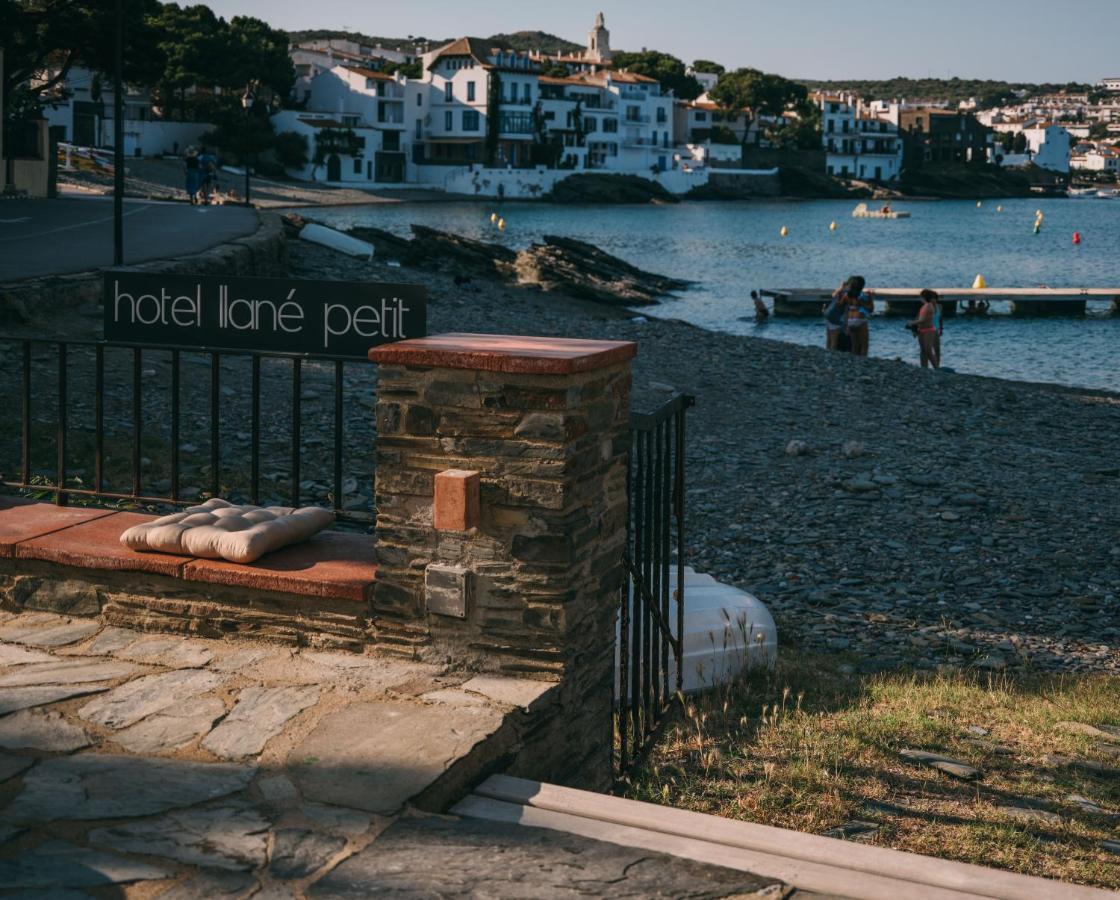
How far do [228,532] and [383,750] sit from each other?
60.4 inches

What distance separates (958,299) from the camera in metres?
42.8

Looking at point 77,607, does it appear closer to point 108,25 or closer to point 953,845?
point 953,845

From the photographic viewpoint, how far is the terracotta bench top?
526 centimetres

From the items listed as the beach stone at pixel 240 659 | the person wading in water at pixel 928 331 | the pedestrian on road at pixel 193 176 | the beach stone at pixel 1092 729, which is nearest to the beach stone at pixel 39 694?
the beach stone at pixel 240 659

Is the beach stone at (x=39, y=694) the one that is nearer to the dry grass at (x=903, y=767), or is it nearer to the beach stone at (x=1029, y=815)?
the dry grass at (x=903, y=767)

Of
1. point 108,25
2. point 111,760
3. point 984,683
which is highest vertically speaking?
point 108,25

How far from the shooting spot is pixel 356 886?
347 centimetres

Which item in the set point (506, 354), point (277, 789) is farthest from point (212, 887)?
point (506, 354)

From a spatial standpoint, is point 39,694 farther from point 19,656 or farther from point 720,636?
point 720,636

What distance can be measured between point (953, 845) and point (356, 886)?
2347 millimetres

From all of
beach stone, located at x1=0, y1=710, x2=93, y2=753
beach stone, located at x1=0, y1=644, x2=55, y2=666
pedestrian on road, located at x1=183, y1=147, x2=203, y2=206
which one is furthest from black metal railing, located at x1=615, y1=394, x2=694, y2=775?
pedestrian on road, located at x1=183, y1=147, x2=203, y2=206

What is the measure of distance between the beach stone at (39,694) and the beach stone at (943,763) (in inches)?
132

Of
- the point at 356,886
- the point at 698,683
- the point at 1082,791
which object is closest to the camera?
the point at 356,886

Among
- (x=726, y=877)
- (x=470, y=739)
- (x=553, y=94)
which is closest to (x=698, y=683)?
(x=470, y=739)
